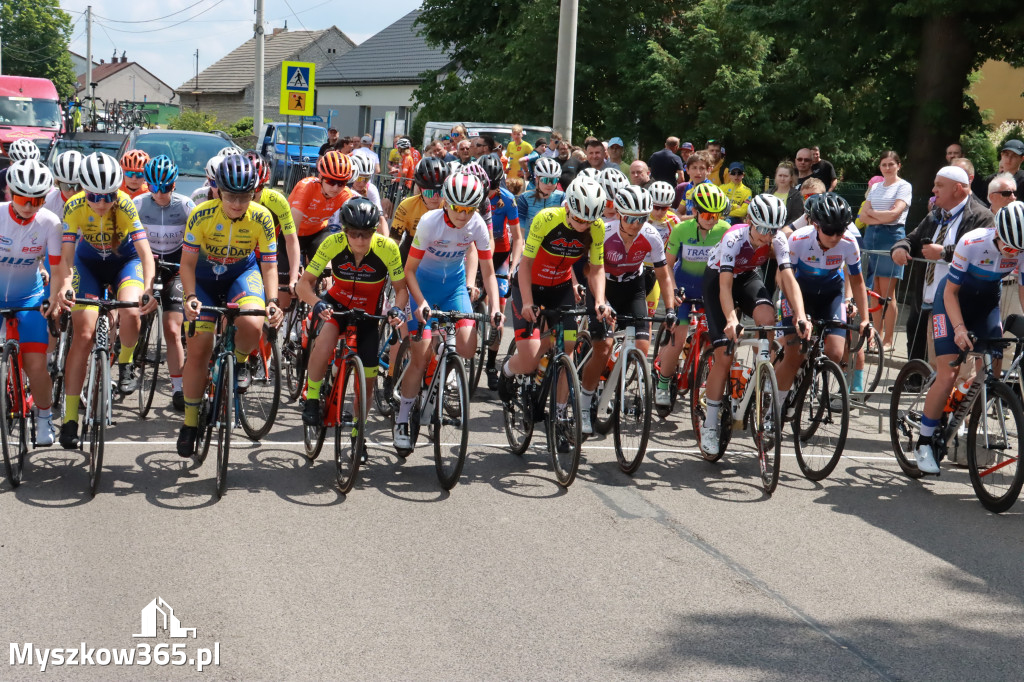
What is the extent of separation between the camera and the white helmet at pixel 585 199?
831cm

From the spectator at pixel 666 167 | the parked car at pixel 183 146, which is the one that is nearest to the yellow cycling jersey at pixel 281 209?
the spectator at pixel 666 167

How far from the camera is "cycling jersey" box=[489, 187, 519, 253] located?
37.2 feet

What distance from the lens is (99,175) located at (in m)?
7.78

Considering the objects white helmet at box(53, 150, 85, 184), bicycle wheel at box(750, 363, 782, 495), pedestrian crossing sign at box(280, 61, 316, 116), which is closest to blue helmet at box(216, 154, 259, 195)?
white helmet at box(53, 150, 85, 184)

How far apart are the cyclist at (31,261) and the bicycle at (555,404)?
3.16 meters

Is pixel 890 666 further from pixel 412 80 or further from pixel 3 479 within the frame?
pixel 412 80

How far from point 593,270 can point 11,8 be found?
10383cm

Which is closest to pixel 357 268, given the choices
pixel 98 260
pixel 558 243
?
pixel 558 243

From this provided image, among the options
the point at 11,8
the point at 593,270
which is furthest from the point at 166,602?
the point at 11,8

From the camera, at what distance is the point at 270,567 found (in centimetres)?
602

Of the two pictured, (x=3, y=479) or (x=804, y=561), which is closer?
(x=804, y=561)

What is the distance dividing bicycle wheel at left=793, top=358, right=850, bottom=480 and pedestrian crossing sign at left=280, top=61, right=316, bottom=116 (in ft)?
57.1

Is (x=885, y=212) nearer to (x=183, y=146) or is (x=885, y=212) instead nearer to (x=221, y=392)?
(x=221, y=392)

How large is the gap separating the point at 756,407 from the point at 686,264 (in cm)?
234
